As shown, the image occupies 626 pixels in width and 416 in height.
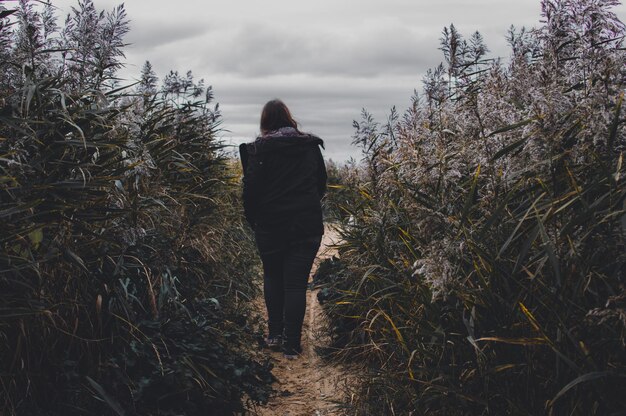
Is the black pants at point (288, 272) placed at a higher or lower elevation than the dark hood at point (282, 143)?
lower

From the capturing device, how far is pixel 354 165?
22.1 ft

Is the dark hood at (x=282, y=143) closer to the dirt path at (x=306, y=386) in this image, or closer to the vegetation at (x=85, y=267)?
the vegetation at (x=85, y=267)

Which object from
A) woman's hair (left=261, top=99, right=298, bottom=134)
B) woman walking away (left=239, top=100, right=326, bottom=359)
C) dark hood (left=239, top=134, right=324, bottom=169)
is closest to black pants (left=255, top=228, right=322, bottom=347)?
woman walking away (left=239, top=100, right=326, bottom=359)

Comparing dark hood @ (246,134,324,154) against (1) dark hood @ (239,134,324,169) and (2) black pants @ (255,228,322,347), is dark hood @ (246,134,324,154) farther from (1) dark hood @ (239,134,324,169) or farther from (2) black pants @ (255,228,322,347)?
(2) black pants @ (255,228,322,347)

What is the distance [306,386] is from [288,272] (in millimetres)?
1079

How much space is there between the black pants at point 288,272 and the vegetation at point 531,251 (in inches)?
63.7

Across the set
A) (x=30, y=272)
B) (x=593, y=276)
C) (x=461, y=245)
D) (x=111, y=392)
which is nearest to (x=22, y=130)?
(x=30, y=272)

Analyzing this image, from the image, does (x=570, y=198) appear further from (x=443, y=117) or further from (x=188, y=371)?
(x=188, y=371)

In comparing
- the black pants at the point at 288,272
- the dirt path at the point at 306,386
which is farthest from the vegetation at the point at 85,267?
the black pants at the point at 288,272

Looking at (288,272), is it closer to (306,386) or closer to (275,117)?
(306,386)

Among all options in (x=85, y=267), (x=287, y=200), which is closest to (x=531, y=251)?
(x=85, y=267)

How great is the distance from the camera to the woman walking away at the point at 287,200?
557 cm

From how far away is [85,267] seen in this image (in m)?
3.36

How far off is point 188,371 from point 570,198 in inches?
81.5
